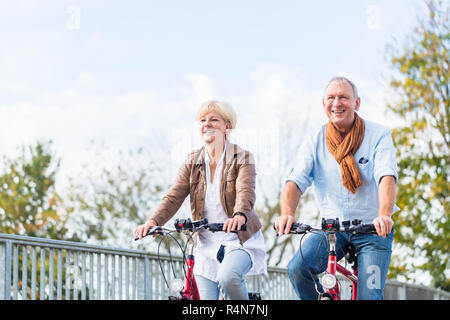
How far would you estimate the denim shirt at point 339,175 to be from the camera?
156 inches

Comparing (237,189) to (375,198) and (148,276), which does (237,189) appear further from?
(148,276)

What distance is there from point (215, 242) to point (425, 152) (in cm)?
1637

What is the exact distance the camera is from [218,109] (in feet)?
14.0

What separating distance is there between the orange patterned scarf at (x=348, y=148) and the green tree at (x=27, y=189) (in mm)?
37832

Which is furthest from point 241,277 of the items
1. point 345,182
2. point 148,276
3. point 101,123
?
point 101,123

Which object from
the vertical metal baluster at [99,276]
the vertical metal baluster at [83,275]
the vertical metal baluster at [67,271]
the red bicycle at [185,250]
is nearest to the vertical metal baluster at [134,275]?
the vertical metal baluster at [99,276]

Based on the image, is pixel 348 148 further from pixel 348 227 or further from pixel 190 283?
pixel 190 283


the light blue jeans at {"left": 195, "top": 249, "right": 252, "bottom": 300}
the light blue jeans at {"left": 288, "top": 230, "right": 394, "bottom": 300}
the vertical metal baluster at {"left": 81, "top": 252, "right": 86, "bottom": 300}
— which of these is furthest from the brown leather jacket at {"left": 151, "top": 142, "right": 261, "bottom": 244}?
the vertical metal baluster at {"left": 81, "top": 252, "right": 86, "bottom": 300}

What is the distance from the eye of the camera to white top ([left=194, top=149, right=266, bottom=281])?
412 cm

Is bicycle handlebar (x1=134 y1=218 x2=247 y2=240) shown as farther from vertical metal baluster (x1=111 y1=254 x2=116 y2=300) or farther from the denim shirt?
vertical metal baluster (x1=111 y1=254 x2=116 y2=300)

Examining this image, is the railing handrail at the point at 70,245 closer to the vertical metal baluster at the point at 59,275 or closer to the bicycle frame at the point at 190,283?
the vertical metal baluster at the point at 59,275

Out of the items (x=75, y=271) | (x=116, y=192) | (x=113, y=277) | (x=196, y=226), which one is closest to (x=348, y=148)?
(x=196, y=226)
